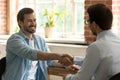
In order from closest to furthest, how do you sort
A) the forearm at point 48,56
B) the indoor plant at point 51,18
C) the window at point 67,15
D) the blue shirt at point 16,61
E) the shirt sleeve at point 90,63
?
the shirt sleeve at point 90,63 → the forearm at point 48,56 → the blue shirt at point 16,61 → the window at point 67,15 → the indoor plant at point 51,18

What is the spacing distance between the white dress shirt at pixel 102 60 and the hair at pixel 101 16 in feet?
0.16

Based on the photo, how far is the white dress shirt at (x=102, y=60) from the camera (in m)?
1.97

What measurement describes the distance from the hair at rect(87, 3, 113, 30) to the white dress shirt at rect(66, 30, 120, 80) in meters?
0.05

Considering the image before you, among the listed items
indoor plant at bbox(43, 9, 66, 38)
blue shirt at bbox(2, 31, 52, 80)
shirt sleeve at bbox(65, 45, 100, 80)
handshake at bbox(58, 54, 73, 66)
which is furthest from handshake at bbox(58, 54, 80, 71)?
indoor plant at bbox(43, 9, 66, 38)

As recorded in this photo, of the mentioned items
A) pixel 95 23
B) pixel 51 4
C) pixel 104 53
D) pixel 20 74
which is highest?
pixel 51 4

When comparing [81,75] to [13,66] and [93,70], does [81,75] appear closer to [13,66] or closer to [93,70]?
[93,70]

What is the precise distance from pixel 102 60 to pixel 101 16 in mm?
297

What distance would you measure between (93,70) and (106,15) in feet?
1.25

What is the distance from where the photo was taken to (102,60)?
198 cm

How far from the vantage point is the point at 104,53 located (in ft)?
6.51

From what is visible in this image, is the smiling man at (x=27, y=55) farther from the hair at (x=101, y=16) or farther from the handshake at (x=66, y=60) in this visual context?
the hair at (x=101, y=16)

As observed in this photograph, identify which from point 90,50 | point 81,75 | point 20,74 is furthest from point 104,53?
point 20,74

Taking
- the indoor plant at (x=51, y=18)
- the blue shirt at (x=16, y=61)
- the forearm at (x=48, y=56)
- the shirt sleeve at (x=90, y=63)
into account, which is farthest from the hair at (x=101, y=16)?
the indoor plant at (x=51, y=18)

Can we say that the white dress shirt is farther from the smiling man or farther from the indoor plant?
the indoor plant
